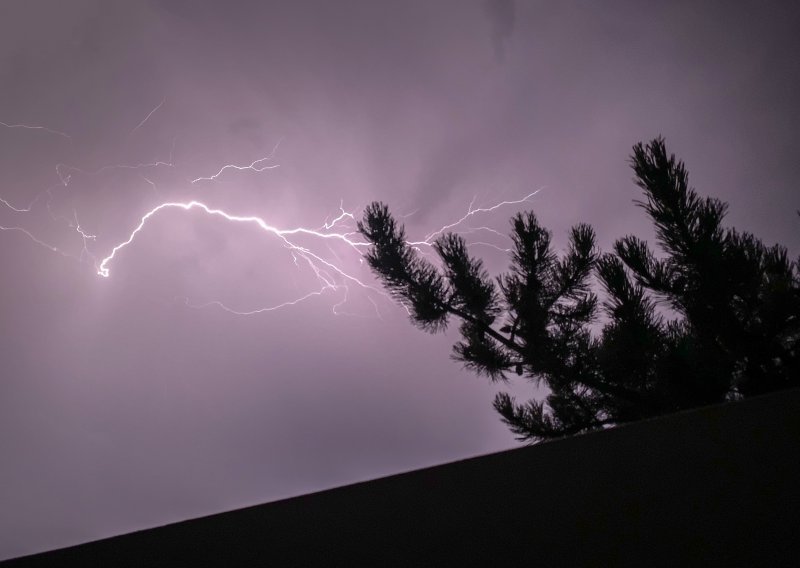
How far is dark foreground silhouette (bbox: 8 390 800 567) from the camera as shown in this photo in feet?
0.92

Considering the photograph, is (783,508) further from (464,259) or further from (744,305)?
(464,259)

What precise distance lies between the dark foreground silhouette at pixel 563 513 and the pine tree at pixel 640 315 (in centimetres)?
107

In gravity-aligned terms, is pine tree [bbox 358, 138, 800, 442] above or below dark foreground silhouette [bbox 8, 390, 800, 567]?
above

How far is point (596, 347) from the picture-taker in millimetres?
1573

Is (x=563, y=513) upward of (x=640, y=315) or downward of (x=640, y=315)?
downward

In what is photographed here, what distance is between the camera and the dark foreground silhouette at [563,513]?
0.28 meters

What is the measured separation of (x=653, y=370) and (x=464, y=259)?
0.92 metres

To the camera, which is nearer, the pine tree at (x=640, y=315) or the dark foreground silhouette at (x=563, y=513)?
the dark foreground silhouette at (x=563, y=513)

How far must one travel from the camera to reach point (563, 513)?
33 cm

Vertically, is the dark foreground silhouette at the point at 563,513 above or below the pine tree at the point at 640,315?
below

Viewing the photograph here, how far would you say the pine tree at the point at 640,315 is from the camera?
48.9 inches

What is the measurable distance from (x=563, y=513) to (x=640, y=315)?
1.27 metres

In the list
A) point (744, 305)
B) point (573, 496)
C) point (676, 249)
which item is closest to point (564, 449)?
point (573, 496)

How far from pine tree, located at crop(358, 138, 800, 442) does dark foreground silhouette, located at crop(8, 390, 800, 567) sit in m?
1.07
